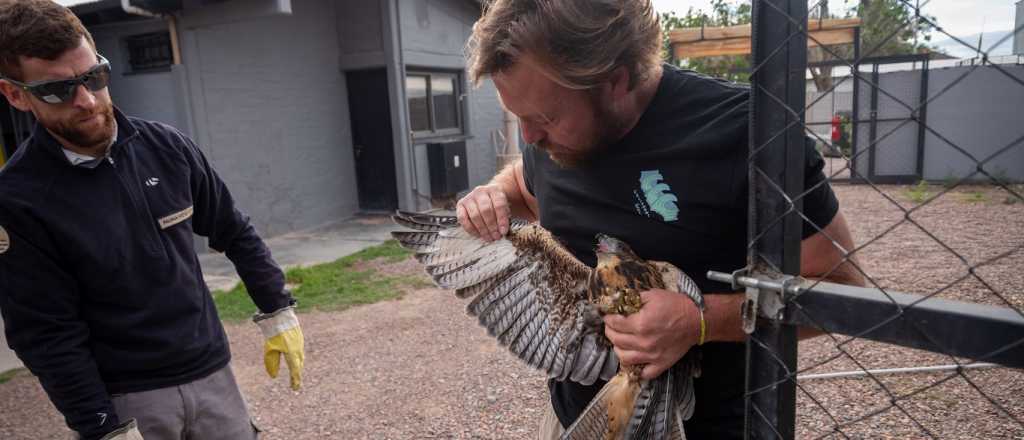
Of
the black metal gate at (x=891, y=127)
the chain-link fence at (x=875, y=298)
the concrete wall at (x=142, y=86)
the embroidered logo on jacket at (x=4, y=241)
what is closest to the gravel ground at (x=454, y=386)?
the chain-link fence at (x=875, y=298)

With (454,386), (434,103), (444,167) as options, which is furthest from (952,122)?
(454,386)

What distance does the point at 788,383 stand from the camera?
47.7 inches

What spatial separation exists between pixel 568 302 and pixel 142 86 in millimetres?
8141

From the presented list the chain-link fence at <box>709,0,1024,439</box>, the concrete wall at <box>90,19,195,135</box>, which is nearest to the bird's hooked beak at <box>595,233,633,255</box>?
the chain-link fence at <box>709,0,1024,439</box>

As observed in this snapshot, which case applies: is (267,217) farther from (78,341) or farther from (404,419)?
(78,341)

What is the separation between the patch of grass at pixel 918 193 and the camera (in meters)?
9.97

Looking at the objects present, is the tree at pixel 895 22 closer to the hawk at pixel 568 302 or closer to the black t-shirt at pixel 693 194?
the black t-shirt at pixel 693 194

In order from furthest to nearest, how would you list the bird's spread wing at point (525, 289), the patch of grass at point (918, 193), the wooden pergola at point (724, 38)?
the wooden pergola at point (724, 38) → the patch of grass at point (918, 193) → the bird's spread wing at point (525, 289)

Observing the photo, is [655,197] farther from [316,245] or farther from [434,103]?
[434,103]

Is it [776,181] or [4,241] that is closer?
[776,181]

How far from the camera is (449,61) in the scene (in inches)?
471

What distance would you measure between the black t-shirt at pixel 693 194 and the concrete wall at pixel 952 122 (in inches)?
424

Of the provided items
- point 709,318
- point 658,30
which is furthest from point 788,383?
point 658,30

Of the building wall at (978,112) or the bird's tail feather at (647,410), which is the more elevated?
the building wall at (978,112)
